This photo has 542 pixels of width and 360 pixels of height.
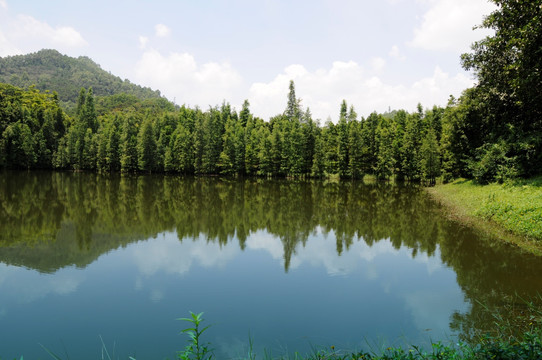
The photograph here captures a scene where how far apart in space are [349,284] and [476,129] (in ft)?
100

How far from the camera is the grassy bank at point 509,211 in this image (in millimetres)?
15133

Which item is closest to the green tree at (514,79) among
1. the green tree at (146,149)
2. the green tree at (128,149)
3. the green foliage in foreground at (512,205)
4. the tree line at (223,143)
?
the green foliage in foreground at (512,205)

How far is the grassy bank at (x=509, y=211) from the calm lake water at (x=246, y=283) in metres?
1.27

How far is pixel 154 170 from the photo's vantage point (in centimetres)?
7156

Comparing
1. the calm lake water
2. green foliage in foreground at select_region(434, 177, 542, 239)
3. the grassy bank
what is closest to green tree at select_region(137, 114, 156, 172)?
the calm lake water

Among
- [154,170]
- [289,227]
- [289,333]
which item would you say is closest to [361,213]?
[289,227]

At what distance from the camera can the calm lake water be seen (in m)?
7.73

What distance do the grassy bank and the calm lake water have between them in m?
1.27

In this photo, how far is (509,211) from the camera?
58.7ft

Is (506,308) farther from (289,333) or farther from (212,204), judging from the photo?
(212,204)

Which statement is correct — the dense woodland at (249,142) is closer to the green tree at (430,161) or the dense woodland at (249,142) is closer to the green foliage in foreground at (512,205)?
the green tree at (430,161)

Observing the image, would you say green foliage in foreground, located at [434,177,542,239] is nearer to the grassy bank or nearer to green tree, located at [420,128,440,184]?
the grassy bank

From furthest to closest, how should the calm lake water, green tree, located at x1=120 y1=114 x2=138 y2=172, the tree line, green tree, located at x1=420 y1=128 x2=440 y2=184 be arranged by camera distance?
green tree, located at x1=120 y1=114 x2=138 y2=172, the tree line, green tree, located at x1=420 y1=128 x2=440 y2=184, the calm lake water

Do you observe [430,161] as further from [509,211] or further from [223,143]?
[223,143]
